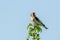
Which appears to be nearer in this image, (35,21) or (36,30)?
(36,30)

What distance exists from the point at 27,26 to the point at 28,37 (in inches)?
A: 26.2

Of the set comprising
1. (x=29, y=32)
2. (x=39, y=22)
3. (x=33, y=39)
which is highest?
(x=39, y=22)

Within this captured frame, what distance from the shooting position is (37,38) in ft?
20.8

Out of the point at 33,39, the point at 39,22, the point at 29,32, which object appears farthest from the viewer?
the point at 39,22

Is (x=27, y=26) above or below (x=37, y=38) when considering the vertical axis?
above

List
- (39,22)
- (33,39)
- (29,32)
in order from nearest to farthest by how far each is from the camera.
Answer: (33,39), (29,32), (39,22)

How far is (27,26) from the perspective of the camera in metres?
7.02

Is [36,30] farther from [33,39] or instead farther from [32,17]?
[32,17]

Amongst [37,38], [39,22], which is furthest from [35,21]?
[37,38]

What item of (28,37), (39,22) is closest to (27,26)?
(28,37)

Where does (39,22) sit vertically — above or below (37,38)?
above

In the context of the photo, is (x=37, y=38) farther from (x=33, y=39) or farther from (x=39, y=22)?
(x=39, y=22)

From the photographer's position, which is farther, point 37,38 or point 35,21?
point 35,21

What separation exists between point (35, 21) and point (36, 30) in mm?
3421
